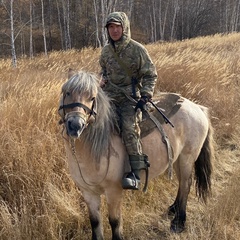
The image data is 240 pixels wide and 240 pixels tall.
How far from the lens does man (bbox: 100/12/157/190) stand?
8.69 feet

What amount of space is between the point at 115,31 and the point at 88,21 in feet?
82.9

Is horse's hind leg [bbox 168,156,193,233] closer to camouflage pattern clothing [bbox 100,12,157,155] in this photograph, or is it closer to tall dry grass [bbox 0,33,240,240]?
tall dry grass [bbox 0,33,240,240]

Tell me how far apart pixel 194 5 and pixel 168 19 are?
3144 millimetres

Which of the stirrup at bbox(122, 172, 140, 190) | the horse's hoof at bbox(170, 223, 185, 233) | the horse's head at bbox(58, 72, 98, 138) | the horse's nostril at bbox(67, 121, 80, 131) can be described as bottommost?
the horse's hoof at bbox(170, 223, 185, 233)

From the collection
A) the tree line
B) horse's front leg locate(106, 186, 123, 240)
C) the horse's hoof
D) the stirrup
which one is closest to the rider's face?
the stirrup

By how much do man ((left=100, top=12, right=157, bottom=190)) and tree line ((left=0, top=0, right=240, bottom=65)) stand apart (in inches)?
823

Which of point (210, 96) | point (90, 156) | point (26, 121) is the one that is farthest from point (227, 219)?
point (210, 96)

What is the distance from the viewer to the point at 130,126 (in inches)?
105

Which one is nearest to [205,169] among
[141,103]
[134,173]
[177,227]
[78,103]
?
[177,227]

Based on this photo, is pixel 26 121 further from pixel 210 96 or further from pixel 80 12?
pixel 80 12

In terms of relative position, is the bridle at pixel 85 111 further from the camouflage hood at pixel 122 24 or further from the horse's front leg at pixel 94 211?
the horse's front leg at pixel 94 211

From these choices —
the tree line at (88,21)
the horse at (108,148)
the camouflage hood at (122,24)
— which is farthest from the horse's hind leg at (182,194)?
the tree line at (88,21)

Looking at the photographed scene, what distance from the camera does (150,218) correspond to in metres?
3.46

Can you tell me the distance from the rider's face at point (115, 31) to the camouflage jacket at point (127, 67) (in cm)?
4
